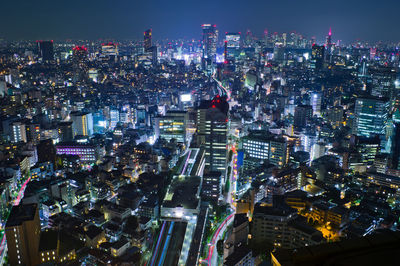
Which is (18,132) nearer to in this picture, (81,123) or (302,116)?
(81,123)

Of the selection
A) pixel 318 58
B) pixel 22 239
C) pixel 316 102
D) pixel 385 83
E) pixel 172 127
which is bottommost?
pixel 22 239

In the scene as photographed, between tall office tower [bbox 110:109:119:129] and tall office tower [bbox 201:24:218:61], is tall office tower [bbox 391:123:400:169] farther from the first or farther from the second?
tall office tower [bbox 201:24:218:61]

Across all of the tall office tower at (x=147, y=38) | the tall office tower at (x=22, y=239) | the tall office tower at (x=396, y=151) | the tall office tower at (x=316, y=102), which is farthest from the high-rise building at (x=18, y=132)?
the tall office tower at (x=147, y=38)

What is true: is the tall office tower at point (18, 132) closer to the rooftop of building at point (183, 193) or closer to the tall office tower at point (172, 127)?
the tall office tower at point (172, 127)

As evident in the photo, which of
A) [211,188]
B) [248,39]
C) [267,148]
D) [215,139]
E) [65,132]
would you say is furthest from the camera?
[248,39]

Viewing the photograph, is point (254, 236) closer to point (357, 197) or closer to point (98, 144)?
point (357, 197)

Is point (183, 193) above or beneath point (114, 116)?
beneath

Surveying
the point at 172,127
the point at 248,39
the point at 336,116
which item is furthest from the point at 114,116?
the point at 248,39
